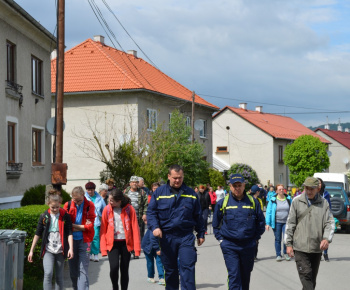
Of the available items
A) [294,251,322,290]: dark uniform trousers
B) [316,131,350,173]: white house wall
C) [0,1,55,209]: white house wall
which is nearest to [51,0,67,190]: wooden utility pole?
[0,1,55,209]: white house wall

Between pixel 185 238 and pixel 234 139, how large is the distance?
5220 centimetres

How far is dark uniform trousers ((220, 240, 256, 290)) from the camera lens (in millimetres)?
7523

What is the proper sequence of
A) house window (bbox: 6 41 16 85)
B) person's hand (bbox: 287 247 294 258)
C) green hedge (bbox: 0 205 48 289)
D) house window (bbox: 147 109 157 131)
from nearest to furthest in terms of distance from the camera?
person's hand (bbox: 287 247 294 258), green hedge (bbox: 0 205 48 289), house window (bbox: 6 41 16 85), house window (bbox: 147 109 157 131)

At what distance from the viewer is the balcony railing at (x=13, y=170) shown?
17953mm

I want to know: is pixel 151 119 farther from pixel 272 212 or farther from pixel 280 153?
pixel 280 153

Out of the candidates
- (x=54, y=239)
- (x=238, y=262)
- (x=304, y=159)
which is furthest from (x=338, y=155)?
(x=54, y=239)

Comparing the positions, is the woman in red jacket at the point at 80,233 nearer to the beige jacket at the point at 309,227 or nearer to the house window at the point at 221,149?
the beige jacket at the point at 309,227

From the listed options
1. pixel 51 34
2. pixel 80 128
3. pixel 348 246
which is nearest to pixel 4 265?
pixel 348 246

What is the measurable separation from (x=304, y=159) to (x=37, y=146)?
36236 millimetres

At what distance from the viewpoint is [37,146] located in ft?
71.1

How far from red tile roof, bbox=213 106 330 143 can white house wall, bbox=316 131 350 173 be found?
29.7 ft

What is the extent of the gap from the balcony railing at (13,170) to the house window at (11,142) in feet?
0.50

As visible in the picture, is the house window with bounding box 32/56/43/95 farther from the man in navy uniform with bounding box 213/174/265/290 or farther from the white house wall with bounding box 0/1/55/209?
the man in navy uniform with bounding box 213/174/265/290

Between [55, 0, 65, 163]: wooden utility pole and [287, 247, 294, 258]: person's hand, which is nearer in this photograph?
[287, 247, 294, 258]: person's hand
